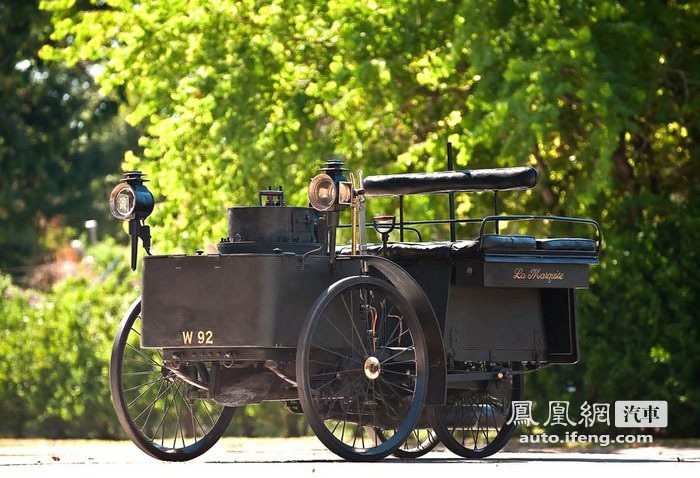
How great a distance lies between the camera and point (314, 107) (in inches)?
798

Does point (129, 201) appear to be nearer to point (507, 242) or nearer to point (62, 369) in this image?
point (507, 242)

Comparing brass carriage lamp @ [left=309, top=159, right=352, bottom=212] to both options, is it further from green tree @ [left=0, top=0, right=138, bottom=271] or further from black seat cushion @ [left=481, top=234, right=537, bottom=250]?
green tree @ [left=0, top=0, right=138, bottom=271]

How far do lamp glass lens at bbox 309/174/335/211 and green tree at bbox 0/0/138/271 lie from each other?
19.3 m

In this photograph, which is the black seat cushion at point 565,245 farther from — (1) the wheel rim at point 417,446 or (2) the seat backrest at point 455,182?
(1) the wheel rim at point 417,446

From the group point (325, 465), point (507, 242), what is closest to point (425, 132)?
point (507, 242)

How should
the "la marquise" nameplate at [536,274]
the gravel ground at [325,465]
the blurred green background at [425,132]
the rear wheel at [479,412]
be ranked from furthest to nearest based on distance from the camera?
1. the blurred green background at [425,132]
2. the rear wheel at [479,412]
3. the "la marquise" nameplate at [536,274]
4. the gravel ground at [325,465]

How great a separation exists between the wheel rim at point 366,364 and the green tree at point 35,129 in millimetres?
19256

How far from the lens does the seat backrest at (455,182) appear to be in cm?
1205

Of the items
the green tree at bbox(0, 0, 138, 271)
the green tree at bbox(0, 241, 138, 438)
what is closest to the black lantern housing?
the green tree at bbox(0, 241, 138, 438)

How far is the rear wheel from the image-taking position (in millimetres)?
12219

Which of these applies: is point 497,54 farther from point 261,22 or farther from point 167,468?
point 167,468

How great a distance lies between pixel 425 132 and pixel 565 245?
8.67m

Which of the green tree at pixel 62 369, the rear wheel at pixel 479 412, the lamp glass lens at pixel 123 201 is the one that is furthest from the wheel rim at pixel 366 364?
the green tree at pixel 62 369

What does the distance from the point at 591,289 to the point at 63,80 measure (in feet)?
66.9
